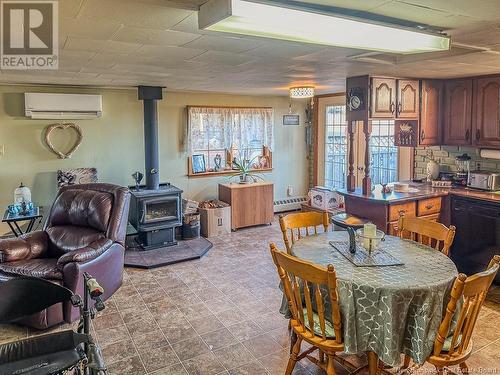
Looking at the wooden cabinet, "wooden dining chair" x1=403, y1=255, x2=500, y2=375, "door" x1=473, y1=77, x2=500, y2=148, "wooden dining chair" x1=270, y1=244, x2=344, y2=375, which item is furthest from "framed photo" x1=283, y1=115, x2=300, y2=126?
"wooden dining chair" x1=403, y1=255, x2=500, y2=375

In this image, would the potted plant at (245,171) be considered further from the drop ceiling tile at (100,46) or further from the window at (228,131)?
the drop ceiling tile at (100,46)

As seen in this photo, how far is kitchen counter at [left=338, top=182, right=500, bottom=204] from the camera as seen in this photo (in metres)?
4.11

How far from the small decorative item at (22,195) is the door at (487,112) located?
17.8ft

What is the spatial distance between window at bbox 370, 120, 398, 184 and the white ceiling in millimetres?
1338

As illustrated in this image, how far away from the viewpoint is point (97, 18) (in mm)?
2113

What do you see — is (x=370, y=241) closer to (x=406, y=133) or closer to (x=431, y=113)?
(x=406, y=133)

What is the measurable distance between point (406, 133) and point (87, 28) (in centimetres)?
382

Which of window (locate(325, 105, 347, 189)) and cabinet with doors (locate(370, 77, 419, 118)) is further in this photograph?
window (locate(325, 105, 347, 189))

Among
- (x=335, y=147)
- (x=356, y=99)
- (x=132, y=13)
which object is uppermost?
(x=132, y=13)

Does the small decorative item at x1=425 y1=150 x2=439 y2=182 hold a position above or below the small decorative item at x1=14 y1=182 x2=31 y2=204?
above

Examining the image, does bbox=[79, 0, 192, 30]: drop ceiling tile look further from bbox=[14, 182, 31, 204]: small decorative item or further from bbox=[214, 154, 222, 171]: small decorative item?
bbox=[214, 154, 222, 171]: small decorative item

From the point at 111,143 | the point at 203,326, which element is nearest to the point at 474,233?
the point at 203,326

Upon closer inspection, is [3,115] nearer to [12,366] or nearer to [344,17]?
[12,366]

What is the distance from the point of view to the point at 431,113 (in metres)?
4.78
